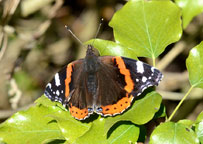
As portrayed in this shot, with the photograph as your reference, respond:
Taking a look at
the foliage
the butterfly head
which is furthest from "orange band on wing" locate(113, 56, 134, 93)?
the butterfly head

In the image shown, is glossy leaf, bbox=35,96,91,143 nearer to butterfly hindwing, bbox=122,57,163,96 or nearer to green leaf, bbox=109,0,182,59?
butterfly hindwing, bbox=122,57,163,96

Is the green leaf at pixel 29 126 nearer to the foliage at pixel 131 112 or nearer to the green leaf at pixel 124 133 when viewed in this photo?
the foliage at pixel 131 112

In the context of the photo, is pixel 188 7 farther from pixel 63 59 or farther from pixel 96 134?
pixel 63 59

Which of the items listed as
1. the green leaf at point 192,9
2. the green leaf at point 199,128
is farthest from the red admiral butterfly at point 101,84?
the green leaf at point 192,9

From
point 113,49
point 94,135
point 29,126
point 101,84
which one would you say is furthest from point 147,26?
point 29,126

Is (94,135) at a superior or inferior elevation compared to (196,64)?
inferior

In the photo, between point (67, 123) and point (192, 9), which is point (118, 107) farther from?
point (192, 9)

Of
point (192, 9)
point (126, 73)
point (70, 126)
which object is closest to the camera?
point (192, 9)

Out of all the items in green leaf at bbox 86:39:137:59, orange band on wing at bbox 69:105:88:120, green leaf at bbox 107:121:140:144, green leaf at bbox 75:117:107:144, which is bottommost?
green leaf at bbox 107:121:140:144
